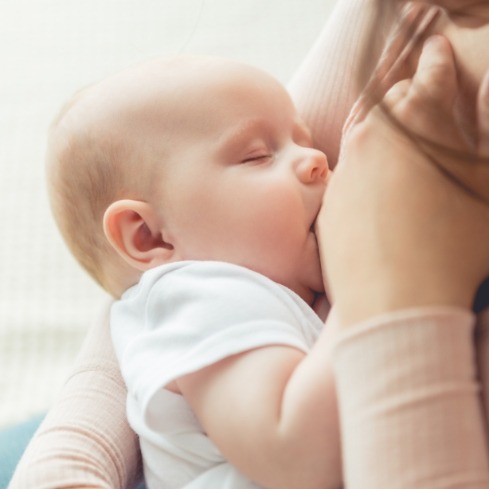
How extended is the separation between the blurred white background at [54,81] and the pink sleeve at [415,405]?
820 millimetres

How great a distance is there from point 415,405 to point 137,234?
377 mm

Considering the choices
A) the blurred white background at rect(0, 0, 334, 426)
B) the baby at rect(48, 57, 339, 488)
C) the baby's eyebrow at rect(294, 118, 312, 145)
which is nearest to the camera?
the baby at rect(48, 57, 339, 488)

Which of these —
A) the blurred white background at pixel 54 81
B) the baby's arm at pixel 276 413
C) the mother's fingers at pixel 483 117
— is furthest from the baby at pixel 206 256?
the blurred white background at pixel 54 81

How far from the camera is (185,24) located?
164 centimetres

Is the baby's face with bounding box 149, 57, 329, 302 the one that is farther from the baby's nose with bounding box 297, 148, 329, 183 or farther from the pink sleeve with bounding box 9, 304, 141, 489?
the pink sleeve with bounding box 9, 304, 141, 489

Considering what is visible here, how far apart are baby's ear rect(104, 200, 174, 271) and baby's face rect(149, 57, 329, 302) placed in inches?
0.6

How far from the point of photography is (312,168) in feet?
2.49

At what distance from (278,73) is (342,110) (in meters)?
0.70

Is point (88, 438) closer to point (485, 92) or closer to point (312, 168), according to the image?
point (312, 168)

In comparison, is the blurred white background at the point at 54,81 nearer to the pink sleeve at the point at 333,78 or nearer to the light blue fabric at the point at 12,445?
the light blue fabric at the point at 12,445

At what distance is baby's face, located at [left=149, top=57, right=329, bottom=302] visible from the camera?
0.73m

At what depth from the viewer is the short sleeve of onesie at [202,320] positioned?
0.62m

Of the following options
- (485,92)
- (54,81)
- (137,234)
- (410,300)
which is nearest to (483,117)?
(485,92)

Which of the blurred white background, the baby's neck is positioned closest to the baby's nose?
the baby's neck
